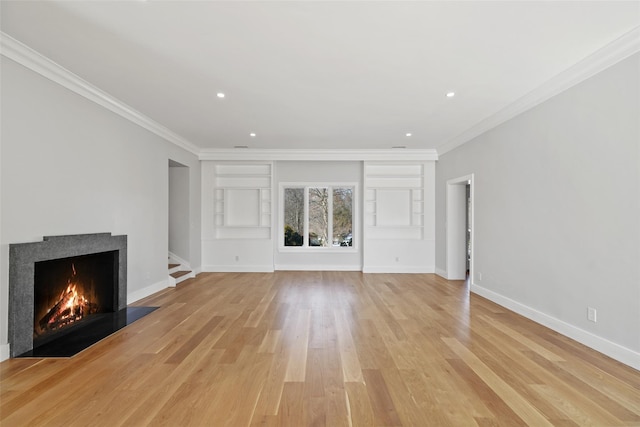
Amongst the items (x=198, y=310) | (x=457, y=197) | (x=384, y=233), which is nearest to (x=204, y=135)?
(x=198, y=310)

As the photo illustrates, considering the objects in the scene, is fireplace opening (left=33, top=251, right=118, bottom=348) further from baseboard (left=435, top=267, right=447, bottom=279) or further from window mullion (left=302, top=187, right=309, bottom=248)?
baseboard (left=435, top=267, right=447, bottom=279)

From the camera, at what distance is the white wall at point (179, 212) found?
647 centimetres

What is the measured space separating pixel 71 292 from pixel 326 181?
16.8 feet

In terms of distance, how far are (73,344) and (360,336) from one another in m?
2.82

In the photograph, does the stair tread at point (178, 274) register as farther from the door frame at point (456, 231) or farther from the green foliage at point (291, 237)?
the door frame at point (456, 231)

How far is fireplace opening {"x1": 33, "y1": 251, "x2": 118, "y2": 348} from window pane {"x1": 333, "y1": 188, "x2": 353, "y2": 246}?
15.0 ft

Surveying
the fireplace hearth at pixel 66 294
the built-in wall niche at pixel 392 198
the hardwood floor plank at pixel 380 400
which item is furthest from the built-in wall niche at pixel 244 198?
the hardwood floor plank at pixel 380 400

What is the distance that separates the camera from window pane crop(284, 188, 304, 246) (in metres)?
7.33

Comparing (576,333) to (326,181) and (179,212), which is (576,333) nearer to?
(326,181)

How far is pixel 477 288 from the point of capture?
5000mm

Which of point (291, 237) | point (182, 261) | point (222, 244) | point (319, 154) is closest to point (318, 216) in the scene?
point (291, 237)

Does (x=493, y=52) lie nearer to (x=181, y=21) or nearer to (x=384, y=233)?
(x=181, y=21)

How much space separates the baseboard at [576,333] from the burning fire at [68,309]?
17.5 ft

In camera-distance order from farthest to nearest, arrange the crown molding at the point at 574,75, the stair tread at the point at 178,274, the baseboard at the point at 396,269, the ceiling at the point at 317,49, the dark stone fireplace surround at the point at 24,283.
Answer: the baseboard at the point at 396,269
the stair tread at the point at 178,274
the dark stone fireplace surround at the point at 24,283
the crown molding at the point at 574,75
the ceiling at the point at 317,49
